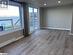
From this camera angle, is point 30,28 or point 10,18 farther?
point 30,28

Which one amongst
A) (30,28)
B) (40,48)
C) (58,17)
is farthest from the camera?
(58,17)

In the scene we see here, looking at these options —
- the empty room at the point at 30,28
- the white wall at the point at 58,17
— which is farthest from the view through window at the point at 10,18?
the white wall at the point at 58,17

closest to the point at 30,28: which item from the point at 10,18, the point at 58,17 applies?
the point at 10,18

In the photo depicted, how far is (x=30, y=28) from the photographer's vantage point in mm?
7984

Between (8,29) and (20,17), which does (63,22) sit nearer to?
(20,17)

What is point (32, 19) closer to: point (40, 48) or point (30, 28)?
point (30, 28)

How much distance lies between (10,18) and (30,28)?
255cm

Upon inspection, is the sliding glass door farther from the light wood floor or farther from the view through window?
the light wood floor

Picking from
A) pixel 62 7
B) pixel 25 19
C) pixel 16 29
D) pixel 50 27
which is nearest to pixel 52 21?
pixel 50 27

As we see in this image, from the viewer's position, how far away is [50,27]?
10383 mm

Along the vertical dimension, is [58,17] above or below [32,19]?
above

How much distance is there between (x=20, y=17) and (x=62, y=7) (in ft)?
15.2

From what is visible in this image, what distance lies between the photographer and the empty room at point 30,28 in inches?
172

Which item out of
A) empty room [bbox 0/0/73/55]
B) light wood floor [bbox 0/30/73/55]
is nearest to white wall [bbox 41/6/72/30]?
empty room [bbox 0/0/73/55]
